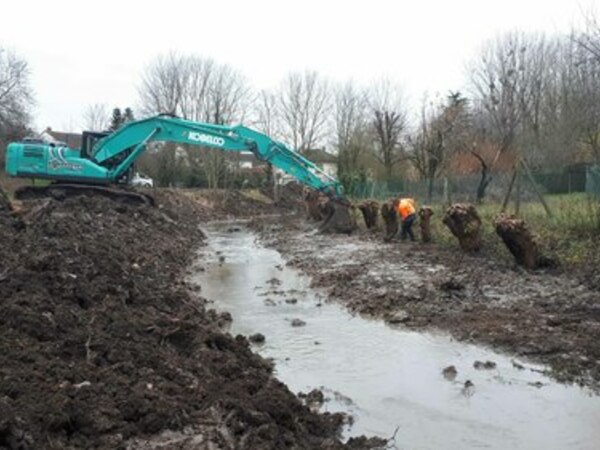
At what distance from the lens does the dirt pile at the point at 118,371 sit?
4.46 meters

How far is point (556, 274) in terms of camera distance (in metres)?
12.8

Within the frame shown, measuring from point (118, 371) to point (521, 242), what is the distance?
10153 millimetres

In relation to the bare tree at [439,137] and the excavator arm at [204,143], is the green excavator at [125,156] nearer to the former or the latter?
the excavator arm at [204,143]

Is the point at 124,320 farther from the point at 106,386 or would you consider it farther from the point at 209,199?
the point at 209,199

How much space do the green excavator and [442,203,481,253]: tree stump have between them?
701 cm

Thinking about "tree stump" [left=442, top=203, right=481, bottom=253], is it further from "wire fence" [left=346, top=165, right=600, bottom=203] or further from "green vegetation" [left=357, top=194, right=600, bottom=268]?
"wire fence" [left=346, top=165, right=600, bottom=203]

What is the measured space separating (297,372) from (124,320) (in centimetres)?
212

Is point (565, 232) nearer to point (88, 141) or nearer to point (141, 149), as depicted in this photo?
point (141, 149)

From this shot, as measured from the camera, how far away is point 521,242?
44.4ft

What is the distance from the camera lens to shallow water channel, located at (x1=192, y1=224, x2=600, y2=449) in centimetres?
577

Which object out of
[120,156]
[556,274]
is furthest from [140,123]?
[556,274]

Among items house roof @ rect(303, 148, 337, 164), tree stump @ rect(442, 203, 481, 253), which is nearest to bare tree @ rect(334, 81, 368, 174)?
house roof @ rect(303, 148, 337, 164)

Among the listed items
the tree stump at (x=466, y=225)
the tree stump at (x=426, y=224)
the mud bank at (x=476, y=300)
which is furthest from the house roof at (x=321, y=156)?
the tree stump at (x=466, y=225)

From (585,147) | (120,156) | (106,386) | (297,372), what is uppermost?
(585,147)
